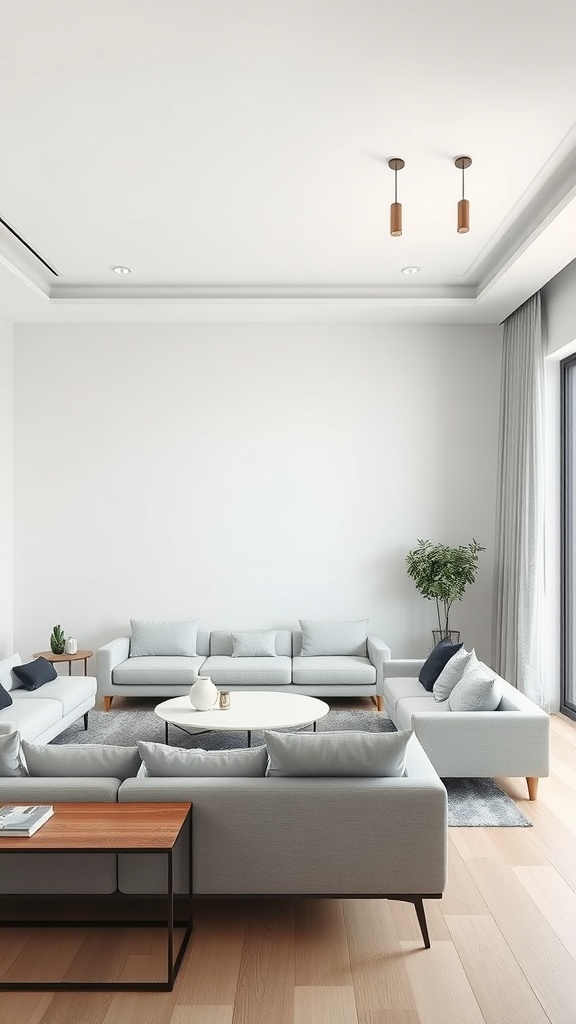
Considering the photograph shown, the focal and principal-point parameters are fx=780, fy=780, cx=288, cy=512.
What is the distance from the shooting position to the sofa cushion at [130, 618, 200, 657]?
6.61m

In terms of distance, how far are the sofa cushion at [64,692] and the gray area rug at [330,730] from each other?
1.00 ft

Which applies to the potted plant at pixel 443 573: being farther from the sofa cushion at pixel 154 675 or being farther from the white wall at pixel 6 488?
the white wall at pixel 6 488

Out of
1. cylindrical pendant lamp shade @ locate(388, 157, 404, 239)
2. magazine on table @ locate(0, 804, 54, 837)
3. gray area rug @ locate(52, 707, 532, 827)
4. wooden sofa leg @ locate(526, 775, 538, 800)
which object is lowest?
gray area rug @ locate(52, 707, 532, 827)

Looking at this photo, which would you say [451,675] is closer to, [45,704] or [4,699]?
[45,704]

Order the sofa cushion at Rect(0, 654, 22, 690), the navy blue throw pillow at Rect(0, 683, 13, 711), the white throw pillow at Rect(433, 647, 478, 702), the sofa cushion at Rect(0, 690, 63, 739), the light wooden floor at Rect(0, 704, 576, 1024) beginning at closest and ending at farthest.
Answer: the light wooden floor at Rect(0, 704, 576, 1024), the sofa cushion at Rect(0, 690, 63, 739), the navy blue throw pillow at Rect(0, 683, 13, 711), the white throw pillow at Rect(433, 647, 478, 702), the sofa cushion at Rect(0, 654, 22, 690)

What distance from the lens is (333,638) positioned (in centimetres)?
666

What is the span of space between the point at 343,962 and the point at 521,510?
14.1 ft

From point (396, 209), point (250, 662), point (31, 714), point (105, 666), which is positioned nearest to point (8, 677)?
point (31, 714)

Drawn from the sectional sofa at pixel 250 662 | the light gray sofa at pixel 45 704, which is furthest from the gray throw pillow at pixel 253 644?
the light gray sofa at pixel 45 704

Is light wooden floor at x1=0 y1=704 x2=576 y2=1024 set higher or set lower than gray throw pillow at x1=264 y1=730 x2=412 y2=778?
lower

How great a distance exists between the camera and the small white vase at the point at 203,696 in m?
4.85

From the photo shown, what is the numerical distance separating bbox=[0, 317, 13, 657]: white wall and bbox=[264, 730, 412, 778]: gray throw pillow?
4677 mm

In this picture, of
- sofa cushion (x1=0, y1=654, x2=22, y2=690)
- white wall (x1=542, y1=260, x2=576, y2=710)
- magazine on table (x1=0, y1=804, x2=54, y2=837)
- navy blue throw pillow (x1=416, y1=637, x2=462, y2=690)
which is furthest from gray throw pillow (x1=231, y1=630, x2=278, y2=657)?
magazine on table (x1=0, y1=804, x2=54, y2=837)

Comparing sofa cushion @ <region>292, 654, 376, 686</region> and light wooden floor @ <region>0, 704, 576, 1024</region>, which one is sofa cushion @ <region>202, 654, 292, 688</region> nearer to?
sofa cushion @ <region>292, 654, 376, 686</region>
